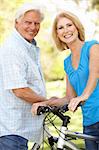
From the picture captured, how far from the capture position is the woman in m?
2.83

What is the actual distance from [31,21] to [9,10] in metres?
7.64

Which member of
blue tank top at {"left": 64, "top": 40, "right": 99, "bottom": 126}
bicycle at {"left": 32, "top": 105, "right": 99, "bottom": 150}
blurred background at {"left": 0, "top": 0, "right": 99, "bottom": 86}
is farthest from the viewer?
blurred background at {"left": 0, "top": 0, "right": 99, "bottom": 86}

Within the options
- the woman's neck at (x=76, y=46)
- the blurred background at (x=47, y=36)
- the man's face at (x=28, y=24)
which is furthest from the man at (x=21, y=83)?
the blurred background at (x=47, y=36)

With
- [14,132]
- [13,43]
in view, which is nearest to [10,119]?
[14,132]

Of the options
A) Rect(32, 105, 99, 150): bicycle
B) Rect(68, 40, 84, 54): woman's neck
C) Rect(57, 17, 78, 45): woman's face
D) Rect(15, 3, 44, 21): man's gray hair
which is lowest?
Rect(32, 105, 99, 150): bicycle

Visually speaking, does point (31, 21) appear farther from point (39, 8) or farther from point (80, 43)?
point (80, 43)

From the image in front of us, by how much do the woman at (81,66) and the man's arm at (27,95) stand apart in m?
0.08

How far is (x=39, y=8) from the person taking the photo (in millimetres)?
3078

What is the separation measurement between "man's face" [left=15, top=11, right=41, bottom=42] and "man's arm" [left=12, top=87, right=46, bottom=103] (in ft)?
1.20

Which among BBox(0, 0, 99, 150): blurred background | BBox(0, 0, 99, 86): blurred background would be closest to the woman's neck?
BBox(0, 0, 99, 150): blurred background

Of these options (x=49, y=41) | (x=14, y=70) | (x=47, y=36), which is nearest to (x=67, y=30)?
(x=14, y=70)

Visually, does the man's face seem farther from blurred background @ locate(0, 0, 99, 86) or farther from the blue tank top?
blurred background @ locate(0, 0, 99, 86)

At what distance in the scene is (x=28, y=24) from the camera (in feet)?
10.0

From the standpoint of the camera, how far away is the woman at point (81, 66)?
2.83 meters
